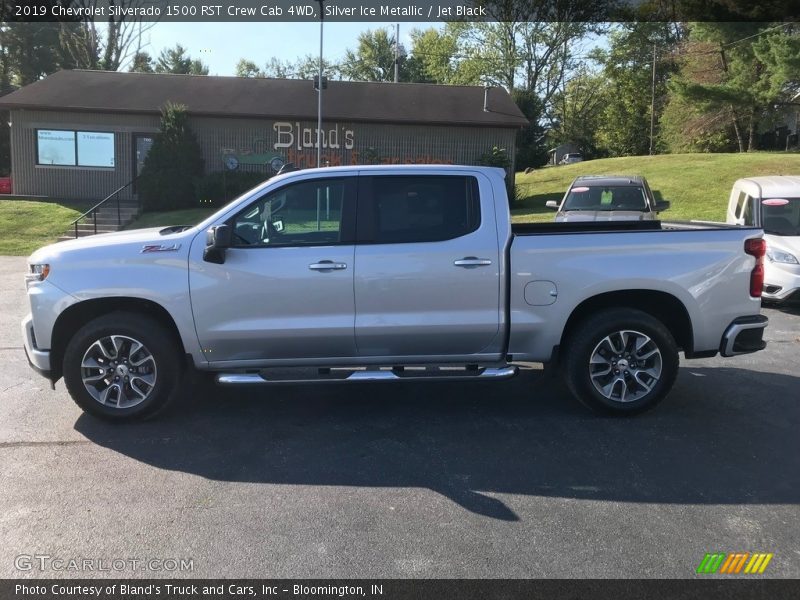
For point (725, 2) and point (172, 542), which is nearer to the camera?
point (172, 542)

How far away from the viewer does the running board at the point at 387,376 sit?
524cm

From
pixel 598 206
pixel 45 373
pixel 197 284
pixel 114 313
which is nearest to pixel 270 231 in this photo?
pixel 197 284

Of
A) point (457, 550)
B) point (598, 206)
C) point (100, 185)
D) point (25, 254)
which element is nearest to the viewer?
point (457, 550)

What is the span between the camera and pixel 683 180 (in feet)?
88.3

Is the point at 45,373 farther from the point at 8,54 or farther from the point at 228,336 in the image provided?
the point at 8,54

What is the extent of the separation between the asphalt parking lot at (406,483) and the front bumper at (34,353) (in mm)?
466

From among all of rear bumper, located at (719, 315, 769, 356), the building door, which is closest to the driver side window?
rear bumper, located at (719, 315, 769, 356)

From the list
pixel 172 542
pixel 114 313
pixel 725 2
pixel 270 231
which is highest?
pixel 725 2

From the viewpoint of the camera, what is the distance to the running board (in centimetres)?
524

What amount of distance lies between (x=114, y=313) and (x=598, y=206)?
10.7 meters

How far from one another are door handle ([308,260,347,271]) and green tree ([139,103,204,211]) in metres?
20.4

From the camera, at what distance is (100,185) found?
86.6ft

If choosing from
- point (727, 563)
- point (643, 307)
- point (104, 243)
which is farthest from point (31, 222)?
point (727, 563)

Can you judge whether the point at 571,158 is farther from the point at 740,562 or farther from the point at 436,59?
the point at 740,562
